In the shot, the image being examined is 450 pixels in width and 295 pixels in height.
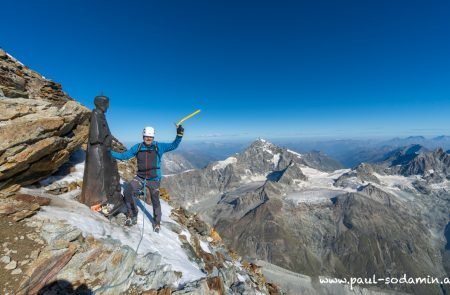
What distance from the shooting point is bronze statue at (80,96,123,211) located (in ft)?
51.8

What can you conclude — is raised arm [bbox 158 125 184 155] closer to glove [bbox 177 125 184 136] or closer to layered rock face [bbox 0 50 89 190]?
glove [bbox 177 125 184 136]

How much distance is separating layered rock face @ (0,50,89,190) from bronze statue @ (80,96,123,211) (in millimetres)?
1375

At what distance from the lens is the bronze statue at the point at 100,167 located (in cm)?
1579

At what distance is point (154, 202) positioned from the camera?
15797 millimetres

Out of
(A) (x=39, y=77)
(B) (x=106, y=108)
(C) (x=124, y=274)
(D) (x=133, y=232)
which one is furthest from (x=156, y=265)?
(A) (x=39, y=77)

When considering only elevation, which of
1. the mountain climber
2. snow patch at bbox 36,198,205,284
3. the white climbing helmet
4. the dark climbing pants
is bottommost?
snow patch at bbox 36,198,205,284

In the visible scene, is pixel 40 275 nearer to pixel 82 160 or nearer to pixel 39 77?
pixel 82 160

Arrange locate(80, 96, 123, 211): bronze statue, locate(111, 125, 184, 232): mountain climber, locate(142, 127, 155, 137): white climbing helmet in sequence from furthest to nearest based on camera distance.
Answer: locate(80, 96, 123, 211): bronze statue
locate(111, 125, 184, 232): mountain climber
locate(142, 127, 155, 137): white climbing helmet

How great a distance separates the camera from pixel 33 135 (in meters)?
13.6

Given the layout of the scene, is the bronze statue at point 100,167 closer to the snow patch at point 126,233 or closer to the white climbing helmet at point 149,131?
the snow patch at point 126,233

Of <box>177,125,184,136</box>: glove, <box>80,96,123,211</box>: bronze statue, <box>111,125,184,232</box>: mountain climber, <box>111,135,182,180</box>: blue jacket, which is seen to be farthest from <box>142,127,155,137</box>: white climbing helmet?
<box>80,96,123,211</box>: bronze statue

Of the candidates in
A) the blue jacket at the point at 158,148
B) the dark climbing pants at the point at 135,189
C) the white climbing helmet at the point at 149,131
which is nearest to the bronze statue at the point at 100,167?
the dark climbing pants at the point at 135,189

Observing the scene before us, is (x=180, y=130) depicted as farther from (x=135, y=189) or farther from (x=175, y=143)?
(x=135, y=189)

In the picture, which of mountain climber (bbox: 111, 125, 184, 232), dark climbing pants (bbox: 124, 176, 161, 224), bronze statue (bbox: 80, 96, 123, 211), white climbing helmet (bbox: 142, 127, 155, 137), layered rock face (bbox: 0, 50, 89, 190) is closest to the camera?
layered rock face (bbox: 0, 50, 89, 190)
